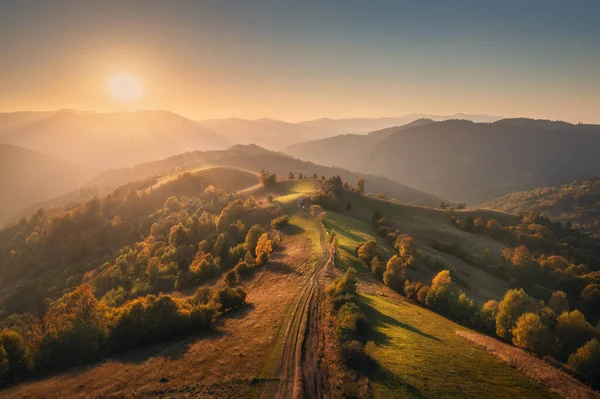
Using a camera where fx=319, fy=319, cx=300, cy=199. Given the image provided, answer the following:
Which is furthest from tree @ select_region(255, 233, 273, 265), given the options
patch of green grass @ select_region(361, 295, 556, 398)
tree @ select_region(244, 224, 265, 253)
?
patch of green grass @ select_region(361, 295, 556, 398)

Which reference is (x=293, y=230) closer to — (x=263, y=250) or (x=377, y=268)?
(x=263, y=250)

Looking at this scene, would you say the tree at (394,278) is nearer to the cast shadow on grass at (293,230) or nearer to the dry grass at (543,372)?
the dry grass at (543,372)

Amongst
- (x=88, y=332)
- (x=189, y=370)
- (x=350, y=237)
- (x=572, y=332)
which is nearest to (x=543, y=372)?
(x=572, y=332)

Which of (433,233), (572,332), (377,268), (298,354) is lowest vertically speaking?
(572,332)

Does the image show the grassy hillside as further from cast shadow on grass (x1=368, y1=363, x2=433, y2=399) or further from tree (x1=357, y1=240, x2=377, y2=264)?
cast shadow on grass (x1=368, y1=363, x2=433, y2=399)

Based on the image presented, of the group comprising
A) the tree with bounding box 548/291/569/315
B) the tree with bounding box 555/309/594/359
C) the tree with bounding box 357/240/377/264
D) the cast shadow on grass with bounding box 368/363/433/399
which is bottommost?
the tree with bounding box 548/291/569/315

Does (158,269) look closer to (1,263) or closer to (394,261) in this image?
(394,261)
